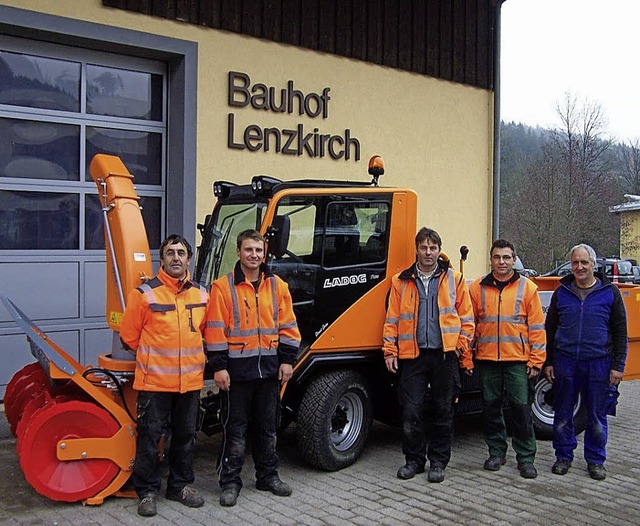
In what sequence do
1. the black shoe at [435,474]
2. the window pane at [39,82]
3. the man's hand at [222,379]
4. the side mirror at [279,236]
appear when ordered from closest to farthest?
the man's hand at [222,379] → the side mirror at [279,236] → the black shoe at [435,474] → the window pane at [39,82]

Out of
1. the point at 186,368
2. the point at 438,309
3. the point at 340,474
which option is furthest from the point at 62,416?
the point at 438,309

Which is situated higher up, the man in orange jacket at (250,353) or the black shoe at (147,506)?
the man in orange jacket at (250,353)

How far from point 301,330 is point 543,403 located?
274cm

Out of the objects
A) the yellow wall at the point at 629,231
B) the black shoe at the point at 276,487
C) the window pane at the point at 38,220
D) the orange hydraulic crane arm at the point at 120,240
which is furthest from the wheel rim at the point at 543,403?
the yellow wall at the point at 629,231

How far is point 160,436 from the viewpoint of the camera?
5184mm

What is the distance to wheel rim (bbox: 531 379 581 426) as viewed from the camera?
7.18 meters

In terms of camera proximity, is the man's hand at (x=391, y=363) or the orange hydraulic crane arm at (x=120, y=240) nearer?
the orange hydraulic crane arm at (x=120, y=240)

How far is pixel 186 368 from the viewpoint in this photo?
5105 millimetres

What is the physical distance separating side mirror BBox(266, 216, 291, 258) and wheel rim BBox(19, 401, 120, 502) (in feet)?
5.42

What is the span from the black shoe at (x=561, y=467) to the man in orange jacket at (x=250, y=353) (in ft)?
7.36

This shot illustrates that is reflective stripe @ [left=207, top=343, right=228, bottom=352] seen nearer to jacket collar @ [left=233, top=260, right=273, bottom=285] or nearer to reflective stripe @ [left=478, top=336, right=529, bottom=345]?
jacket collar @ [left=233, top=260, right=273, bottom=285]

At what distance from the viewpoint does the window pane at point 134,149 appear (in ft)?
27.7

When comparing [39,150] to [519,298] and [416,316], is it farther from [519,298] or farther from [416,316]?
[519,298]

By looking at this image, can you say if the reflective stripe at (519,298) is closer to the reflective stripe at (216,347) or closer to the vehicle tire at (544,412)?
the vehicle tire at (544,412)
